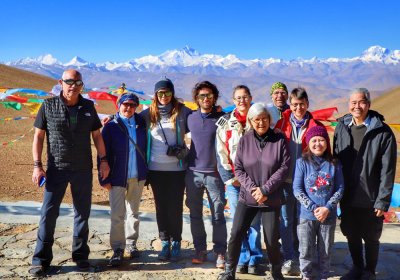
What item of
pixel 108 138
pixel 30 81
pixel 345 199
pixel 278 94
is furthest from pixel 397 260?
pixel 30 81

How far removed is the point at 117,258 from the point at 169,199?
0.74 meters

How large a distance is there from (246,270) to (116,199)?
1.39m

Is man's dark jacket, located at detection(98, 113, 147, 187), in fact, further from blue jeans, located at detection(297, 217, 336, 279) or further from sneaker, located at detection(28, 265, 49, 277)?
blue jeans, located at detection(297, 217, 336, 279)

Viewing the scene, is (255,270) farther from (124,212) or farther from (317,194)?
(124,212)

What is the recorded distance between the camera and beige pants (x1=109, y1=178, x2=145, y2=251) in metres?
4.04

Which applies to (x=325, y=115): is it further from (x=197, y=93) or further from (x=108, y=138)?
(x=108, y=138)

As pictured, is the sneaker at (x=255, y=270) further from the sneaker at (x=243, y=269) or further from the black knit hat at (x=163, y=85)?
the black knit hat at (x=163, y=85)

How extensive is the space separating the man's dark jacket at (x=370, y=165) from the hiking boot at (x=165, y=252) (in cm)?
176

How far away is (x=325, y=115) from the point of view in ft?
17.9

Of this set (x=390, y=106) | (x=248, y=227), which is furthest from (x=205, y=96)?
(x=390, y=106)

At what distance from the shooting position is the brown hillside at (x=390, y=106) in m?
41.5

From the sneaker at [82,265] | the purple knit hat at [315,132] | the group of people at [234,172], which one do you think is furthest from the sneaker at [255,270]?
the sneaker at [82,265]

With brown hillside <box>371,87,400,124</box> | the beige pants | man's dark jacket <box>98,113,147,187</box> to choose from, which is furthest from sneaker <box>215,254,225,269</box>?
brown hillside <box>371,87,400,124</box>

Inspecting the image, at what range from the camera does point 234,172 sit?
3689mm
